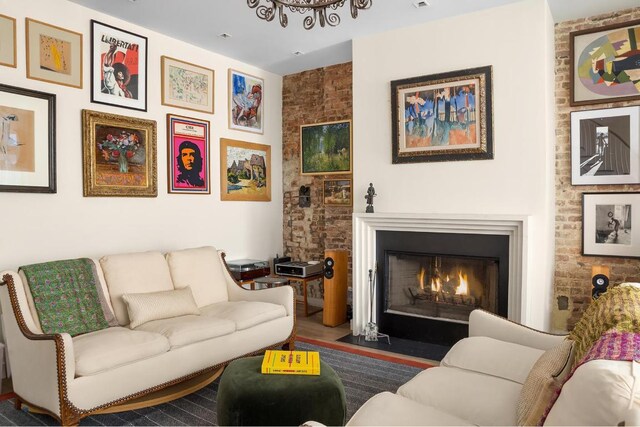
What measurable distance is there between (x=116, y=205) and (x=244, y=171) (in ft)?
5.92

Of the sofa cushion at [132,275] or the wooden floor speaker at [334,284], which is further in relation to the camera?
the wooden floor speaker at [334,284]

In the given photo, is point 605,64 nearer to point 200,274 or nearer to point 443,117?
point 443,117

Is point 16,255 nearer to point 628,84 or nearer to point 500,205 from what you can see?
point 500,205

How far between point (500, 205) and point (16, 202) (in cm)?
414

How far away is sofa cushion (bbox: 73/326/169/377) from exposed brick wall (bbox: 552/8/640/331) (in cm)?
369

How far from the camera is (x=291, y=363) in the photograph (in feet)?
8.74

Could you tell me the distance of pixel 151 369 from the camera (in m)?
3.09

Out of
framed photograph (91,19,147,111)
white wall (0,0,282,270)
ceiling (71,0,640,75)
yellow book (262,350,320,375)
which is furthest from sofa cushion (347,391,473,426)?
framed photograph (91,19,147,111)

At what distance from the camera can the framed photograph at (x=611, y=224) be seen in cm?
407

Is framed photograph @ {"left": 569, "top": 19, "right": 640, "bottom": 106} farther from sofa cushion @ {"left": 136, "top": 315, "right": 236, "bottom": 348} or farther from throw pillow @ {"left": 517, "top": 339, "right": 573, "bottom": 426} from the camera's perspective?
sofa cushion @ {"left": 136, "top": 315, "right": 236, "bottom": 348}

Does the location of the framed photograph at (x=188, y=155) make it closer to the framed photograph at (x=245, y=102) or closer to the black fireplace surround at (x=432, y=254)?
the framed photograph at (x=245, y=102)

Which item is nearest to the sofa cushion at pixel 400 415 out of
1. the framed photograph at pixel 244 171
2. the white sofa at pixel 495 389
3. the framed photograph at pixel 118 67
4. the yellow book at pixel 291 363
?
the white sofa at pixel 495 389

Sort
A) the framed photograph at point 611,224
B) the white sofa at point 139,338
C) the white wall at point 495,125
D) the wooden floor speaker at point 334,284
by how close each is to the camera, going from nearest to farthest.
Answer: the white sofa at point 139,338, the white wall at point 495,125, the framed photograph at point 611,224, the wooden floor speaker at point 334,284

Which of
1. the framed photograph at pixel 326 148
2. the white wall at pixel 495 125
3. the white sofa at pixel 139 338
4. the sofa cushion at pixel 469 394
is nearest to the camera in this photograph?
the sofa cushion at pixel 469 394
